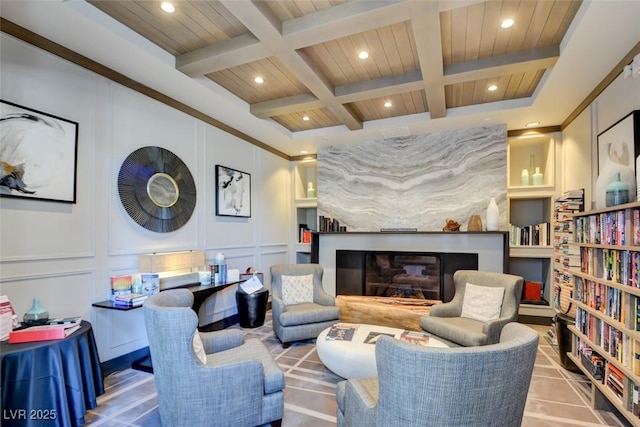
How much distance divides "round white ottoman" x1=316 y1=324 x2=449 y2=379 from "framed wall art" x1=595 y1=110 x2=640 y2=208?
5.84 feet

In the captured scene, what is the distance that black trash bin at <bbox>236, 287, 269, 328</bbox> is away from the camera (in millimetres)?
4133

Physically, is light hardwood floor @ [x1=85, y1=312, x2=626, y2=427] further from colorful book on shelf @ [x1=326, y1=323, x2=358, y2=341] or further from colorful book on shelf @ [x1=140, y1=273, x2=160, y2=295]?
colorful book on shelf @ [x1=140, y1=273, x2=160, y2=295]

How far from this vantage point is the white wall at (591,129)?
259 cm

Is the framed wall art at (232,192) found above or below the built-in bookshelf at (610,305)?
above

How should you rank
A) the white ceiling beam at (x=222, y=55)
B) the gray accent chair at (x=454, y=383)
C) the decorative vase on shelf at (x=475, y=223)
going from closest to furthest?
the gray accent chair at (x=454, y=383) < the white ceiling beam at (x=222, y=55) < the decorative vase on shelf at (x=475, y=223)

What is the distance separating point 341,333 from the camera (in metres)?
2.85

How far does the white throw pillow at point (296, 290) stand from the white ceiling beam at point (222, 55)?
2.43m

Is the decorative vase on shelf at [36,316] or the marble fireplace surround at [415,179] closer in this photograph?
the decorative vase on shelf at [36,316]

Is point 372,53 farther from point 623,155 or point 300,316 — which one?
point 300,316

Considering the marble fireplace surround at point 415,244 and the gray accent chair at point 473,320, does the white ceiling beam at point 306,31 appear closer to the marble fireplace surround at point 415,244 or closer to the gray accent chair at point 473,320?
the gray accent chair at point 473,320

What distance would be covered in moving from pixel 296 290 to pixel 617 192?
3101 mm

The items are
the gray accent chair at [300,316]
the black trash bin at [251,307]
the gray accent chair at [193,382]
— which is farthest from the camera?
the black trash bin at [251,307]

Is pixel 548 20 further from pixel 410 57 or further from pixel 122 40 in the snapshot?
pixel 122 40

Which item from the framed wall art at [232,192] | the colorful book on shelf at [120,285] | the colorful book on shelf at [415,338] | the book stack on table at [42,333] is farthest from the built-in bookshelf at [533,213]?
the book stack on table at [42,333]
